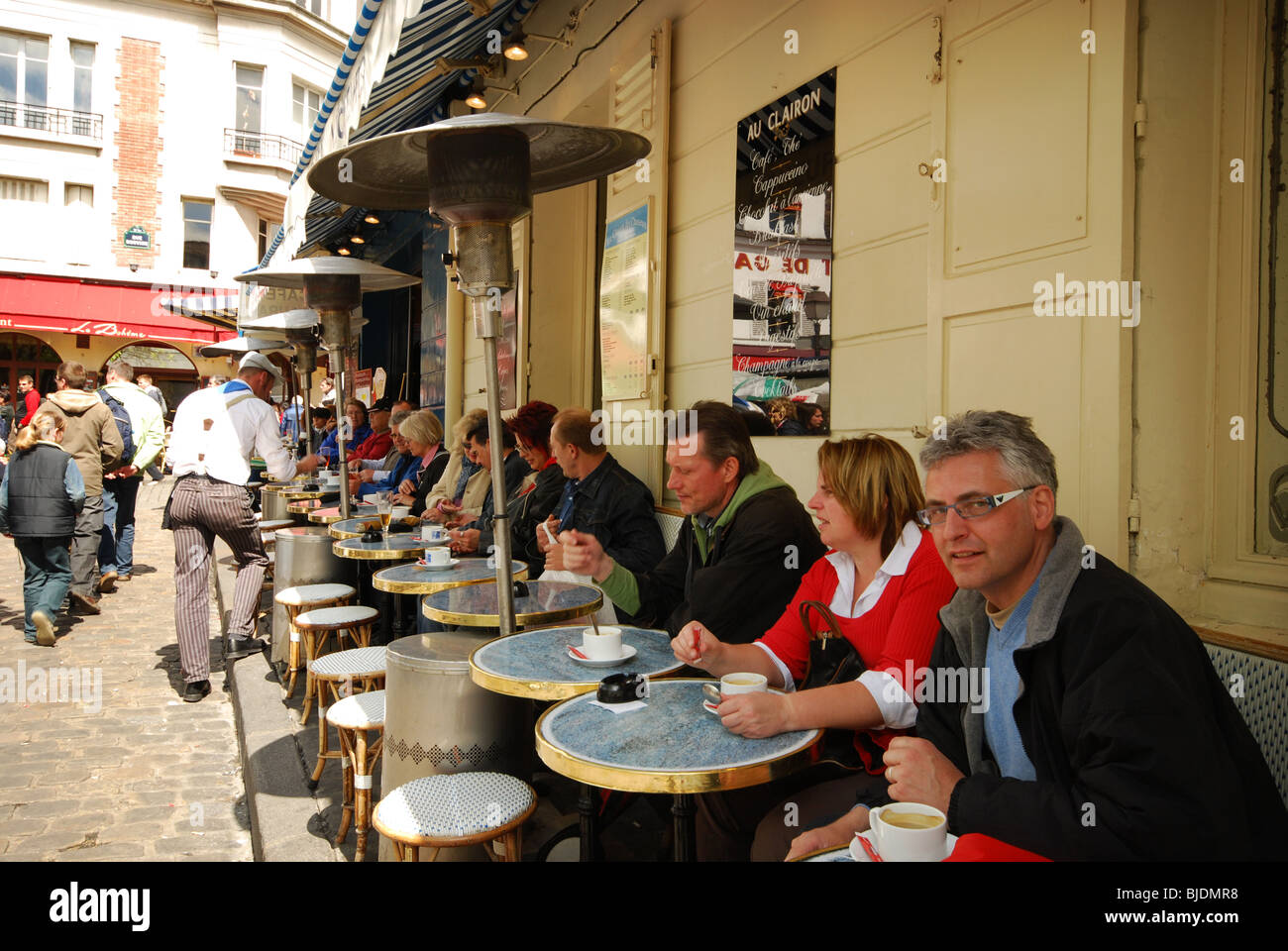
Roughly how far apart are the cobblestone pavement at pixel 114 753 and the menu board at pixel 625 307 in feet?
10.2

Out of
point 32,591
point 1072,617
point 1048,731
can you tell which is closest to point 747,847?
point 1048,731

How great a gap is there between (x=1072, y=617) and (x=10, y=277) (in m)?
24.9

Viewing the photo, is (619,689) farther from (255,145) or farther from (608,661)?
(255,145)

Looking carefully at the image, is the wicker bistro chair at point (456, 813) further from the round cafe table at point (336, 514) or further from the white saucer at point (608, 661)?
the round cafe table at point (336, 514)

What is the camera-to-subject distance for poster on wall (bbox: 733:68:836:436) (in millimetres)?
3707

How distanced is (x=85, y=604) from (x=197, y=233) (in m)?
19.1

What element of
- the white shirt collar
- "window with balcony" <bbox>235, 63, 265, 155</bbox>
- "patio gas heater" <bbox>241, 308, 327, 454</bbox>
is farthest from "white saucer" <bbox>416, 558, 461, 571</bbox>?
"window with balcony" <bbox>235, 63, 265, 155</bbox>

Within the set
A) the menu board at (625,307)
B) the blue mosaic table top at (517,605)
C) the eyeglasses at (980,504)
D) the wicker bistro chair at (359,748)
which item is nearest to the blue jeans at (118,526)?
the menu board at (625,307)

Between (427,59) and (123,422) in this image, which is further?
(123,422)

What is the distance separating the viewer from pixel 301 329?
8.75 m

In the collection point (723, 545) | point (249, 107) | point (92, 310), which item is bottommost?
point (723, 545)

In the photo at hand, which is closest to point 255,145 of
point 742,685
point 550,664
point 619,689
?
point 550,664

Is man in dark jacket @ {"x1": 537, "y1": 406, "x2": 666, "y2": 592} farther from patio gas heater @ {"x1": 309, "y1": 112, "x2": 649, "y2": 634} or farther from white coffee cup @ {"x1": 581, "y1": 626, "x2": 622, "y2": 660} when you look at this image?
white coffee cup @ {"x1": 581, "y1": 626, "x2": 622, "y2": 660}

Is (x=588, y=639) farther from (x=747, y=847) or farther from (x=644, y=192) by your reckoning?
(x=644, y=192)
